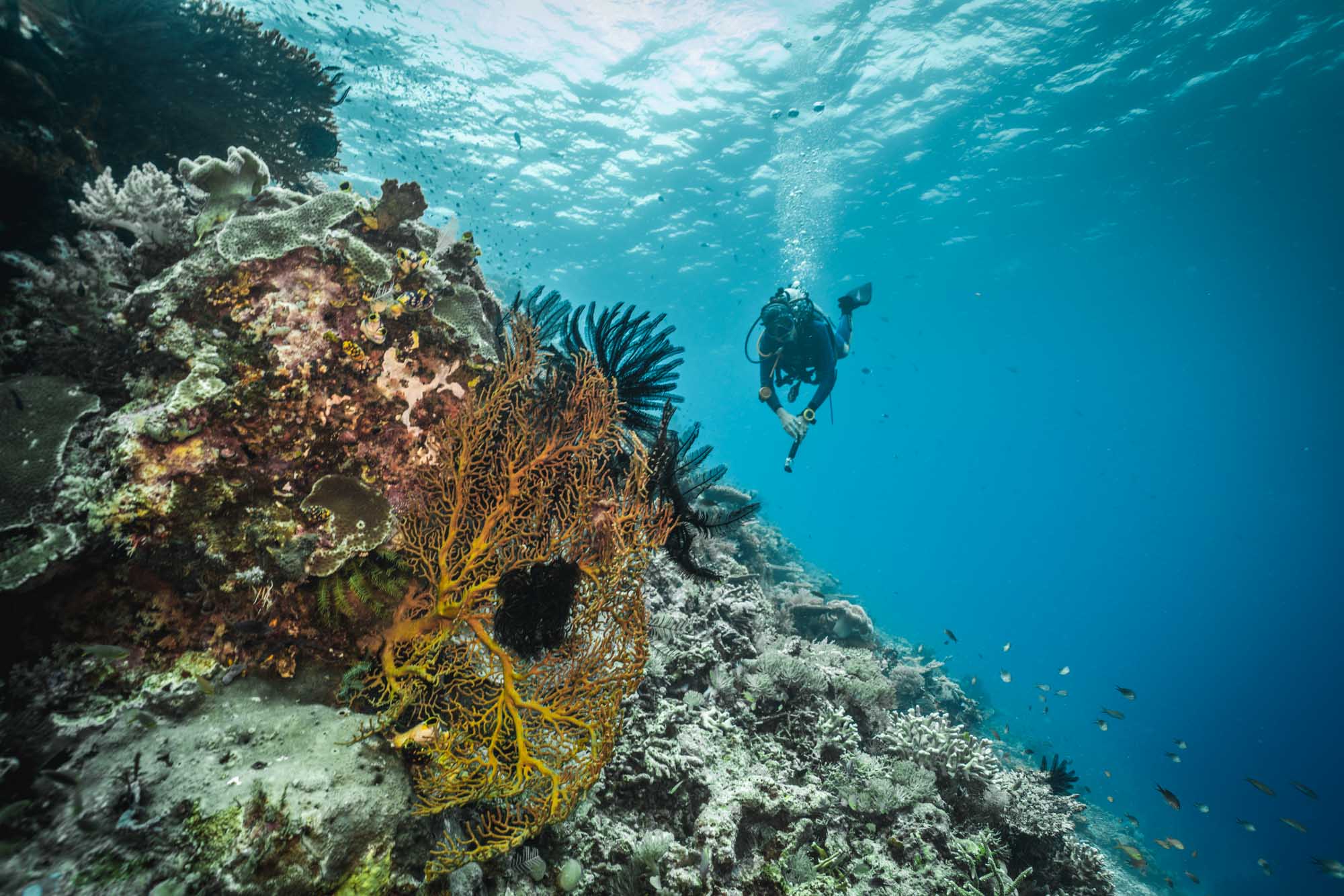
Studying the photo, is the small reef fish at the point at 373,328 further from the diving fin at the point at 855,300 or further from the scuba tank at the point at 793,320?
the diving fin at the point at 855,300

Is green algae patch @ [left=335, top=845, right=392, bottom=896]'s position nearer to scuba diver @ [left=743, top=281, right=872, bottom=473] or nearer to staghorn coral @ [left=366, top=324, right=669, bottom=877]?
staghorn coral @ [left=366, top=324, right=669, bottom=877]

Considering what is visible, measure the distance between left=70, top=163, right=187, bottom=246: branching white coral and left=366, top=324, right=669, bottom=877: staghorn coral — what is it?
6.94 ft

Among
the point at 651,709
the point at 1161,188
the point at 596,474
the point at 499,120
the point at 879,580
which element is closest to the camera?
the point at 596,474

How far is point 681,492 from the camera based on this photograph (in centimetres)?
459

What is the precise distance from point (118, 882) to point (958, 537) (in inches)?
6015

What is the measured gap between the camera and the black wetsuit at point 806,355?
966cm

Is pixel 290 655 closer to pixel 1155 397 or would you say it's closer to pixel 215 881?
pixel 215 881

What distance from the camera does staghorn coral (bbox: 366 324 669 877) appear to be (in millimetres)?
2816

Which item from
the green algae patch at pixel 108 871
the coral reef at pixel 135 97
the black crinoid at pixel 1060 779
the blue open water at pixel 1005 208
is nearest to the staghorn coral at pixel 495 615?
the green algae patch at pixel 108 871

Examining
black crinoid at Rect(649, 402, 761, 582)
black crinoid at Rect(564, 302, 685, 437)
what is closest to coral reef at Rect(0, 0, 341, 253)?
black crinoid at Rect(564, 302, 685, 437)

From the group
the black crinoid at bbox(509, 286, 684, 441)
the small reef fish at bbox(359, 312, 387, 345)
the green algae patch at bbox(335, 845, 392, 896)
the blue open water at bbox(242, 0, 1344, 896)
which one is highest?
the blue open water at bbox(242, 0, 1344, 896)

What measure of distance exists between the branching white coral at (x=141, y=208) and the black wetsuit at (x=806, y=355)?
7941 millimetres

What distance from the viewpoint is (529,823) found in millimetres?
2852

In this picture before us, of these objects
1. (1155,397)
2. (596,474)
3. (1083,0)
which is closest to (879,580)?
(1155,397)
